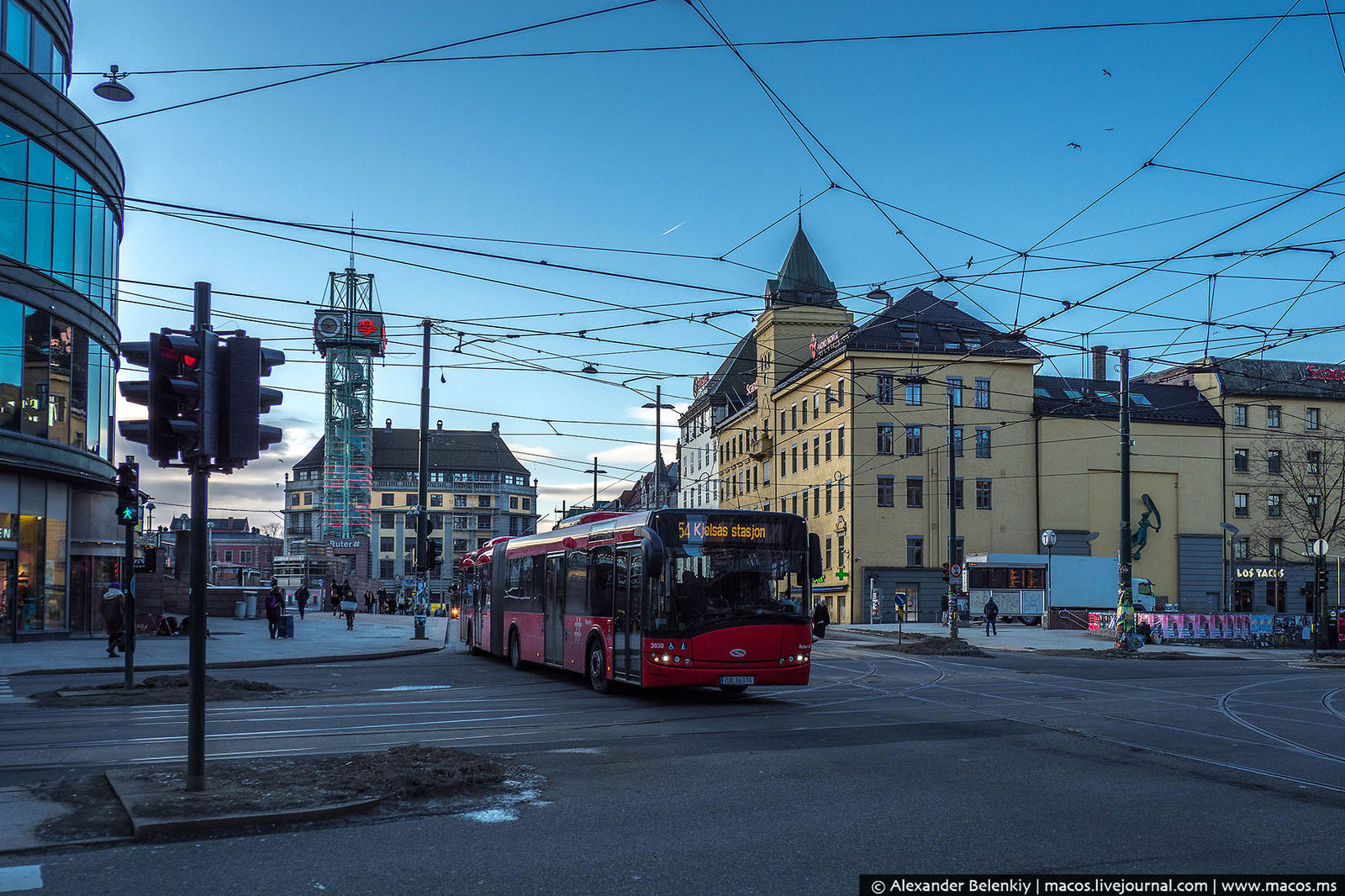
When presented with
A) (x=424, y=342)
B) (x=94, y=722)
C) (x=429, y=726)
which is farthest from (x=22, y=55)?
(x=429, y=726)

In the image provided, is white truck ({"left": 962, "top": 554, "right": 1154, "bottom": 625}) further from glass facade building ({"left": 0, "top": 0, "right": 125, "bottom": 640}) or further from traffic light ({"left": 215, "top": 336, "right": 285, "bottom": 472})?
traffic light ({"left": 215, "top": 336, "right": 285, "bottom": 472})

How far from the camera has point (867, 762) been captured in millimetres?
10844

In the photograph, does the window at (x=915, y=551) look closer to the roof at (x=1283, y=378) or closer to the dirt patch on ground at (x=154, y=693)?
the roof at (x=1283, y=378)

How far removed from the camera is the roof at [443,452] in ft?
447

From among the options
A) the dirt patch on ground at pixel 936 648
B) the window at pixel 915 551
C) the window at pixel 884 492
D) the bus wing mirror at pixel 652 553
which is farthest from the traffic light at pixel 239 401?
the window at pixel 915 551

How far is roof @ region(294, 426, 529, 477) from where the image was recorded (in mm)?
136375

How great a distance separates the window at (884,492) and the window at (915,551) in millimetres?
2102

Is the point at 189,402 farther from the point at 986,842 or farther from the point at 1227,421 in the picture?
the point at 1227,421

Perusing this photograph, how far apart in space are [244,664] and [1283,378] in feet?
206

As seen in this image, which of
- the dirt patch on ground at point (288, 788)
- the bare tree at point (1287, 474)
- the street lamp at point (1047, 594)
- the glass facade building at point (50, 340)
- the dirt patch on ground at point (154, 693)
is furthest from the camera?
the bare tree at point (1287, 474)

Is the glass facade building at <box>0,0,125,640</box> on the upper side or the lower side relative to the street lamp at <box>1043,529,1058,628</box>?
upper

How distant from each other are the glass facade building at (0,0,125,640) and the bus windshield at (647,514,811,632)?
18978 mm

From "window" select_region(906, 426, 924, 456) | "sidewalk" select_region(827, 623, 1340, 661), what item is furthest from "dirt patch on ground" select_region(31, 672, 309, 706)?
"window" select_region(906, 426, 924, 456)

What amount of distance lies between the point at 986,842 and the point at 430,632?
128ft
